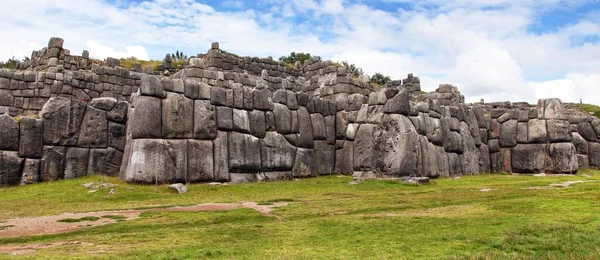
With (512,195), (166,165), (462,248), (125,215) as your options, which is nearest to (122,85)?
(166,165)

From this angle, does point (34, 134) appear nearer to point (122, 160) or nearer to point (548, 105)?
point (122, 160)

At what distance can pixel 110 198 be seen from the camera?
42.3ft

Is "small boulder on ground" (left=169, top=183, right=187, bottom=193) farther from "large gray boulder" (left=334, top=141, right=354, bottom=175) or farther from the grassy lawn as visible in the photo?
"large gray boulder" (left=334, top=141, right=354, bottom=175)

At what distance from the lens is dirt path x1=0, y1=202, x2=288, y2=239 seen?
28.1ft

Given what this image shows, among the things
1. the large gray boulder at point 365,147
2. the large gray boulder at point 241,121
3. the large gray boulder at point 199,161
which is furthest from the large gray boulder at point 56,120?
the large gray boulder at point 365,147

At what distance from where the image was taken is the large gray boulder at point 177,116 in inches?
612

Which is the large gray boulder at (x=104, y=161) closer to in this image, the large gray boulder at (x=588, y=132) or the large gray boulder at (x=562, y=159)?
the large gray boulder at (x=562, y=159)

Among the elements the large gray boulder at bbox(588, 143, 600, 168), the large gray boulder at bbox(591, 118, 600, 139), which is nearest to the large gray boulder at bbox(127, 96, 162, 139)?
the large gray boulder at bbox(588, 143, 600, 168)

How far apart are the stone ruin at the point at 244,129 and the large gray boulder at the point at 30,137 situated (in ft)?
0.10

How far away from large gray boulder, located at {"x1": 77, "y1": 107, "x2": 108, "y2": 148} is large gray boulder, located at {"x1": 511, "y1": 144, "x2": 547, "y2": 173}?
1856 centimetres

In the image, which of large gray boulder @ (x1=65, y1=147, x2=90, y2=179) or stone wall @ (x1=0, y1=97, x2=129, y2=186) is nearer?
stone wall @ (x1=0, y1=97, x2=129, y2=186)

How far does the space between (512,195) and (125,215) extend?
9.55m

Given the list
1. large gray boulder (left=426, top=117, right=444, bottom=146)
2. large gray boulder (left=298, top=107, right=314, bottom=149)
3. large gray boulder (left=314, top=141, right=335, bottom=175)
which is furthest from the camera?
large gray boulder (left=426, top=117, right=444, bottom=146)

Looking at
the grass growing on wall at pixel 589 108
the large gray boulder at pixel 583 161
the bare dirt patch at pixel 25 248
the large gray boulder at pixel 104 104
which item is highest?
the grass growing on wall at pixel 589 108
